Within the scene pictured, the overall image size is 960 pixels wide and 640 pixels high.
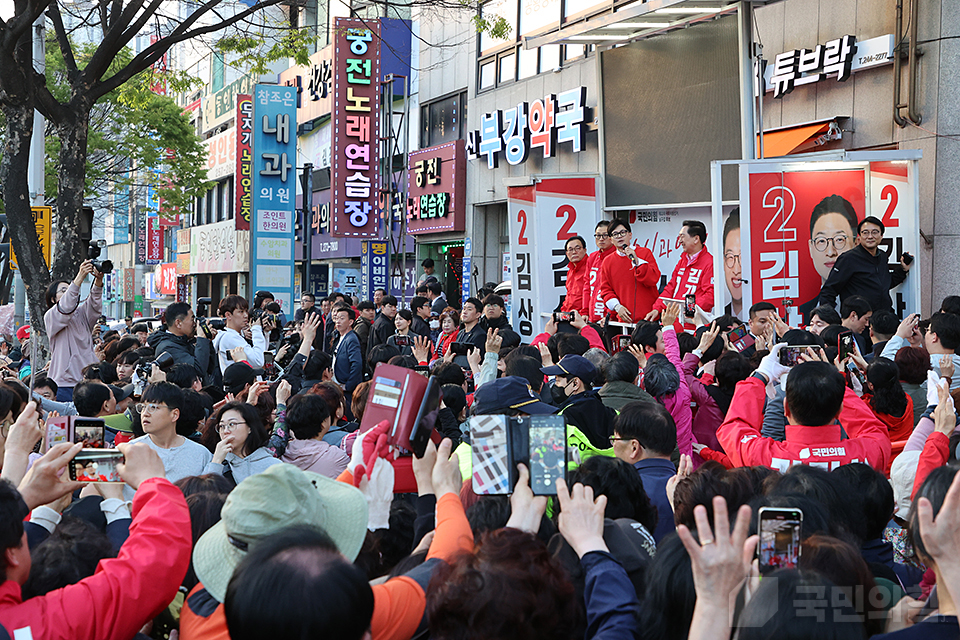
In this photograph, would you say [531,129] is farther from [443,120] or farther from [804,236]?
[804,236]

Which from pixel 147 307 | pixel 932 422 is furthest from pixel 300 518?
pixel 147 307

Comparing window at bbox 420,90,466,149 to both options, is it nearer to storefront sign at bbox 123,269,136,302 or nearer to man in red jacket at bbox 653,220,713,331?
man in red jacket at bbox 653,220,713,331

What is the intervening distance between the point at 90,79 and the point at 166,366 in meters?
3.64

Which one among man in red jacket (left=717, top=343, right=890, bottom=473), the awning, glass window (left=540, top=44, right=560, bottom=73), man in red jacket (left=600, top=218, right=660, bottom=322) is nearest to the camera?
man in red jacket (left=717, top=343, right=890, bottom=473)

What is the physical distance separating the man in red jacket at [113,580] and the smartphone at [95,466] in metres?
0.17

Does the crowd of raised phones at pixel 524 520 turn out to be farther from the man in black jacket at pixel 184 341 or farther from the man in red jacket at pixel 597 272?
the man in red jacket at pixel 597 272

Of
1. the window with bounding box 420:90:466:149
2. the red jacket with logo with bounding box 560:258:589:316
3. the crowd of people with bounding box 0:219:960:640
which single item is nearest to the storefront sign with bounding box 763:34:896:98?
the red jacket with logo with bounding box 560:258:589:316

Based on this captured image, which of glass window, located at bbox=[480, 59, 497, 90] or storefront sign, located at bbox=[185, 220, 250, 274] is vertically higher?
glass window, located at bbox=[480, 59, 497, 90]

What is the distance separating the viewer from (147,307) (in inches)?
1951

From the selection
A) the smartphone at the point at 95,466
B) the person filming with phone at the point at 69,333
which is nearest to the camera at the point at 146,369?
the person filming with phone at the point at 69,333

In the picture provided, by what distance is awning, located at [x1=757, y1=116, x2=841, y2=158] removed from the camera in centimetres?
1073

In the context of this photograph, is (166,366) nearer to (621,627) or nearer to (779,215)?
(621,627)

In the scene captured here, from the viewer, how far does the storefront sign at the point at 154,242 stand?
43469mm

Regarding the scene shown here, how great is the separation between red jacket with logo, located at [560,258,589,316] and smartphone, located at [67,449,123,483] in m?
8.43
